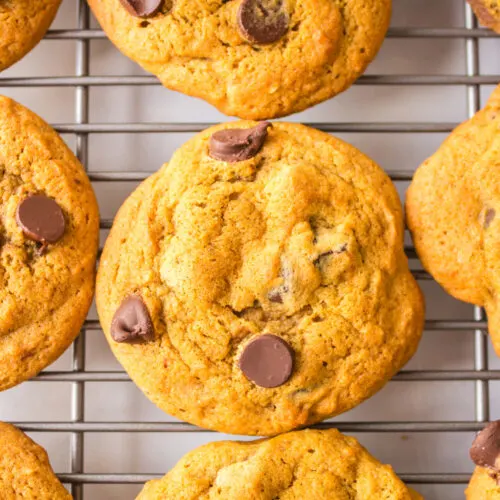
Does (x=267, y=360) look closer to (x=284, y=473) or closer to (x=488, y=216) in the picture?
(x=284, y=473)

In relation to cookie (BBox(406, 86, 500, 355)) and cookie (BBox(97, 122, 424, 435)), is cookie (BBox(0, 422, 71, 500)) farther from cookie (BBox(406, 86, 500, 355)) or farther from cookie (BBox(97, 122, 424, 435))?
cookie (BBox(406, 86, 500, 355))

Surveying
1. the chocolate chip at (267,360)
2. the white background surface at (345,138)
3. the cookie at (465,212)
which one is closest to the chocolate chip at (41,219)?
the white background surface at (345,138)

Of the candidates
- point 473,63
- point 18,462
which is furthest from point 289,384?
point 473,63

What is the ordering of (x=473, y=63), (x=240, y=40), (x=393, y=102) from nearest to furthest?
1. (x=240, y=40)
2. (x=473, y=63)
3. (x=393, y=102)

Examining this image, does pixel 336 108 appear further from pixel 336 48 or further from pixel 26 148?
pixel 26 148

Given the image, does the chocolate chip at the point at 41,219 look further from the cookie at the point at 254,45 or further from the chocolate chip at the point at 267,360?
the chocolate chip at the point at 267,360

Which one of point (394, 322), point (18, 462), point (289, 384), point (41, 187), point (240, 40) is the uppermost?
point (240, 40)

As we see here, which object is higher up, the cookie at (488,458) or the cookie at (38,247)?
the cookie at (38,247)
